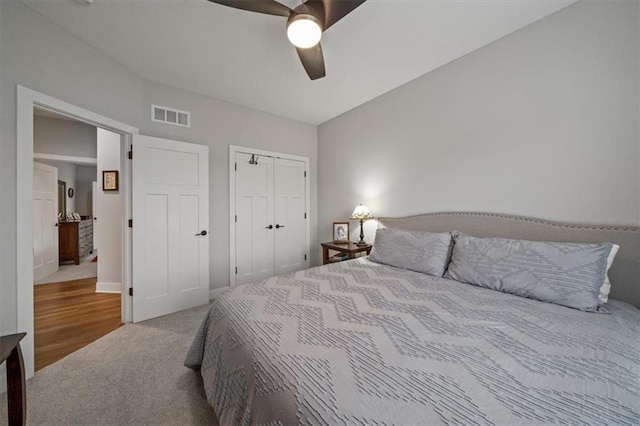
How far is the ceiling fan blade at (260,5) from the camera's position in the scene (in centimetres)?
139

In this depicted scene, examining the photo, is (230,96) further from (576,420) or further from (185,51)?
(576,420)

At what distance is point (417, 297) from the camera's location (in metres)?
1.55

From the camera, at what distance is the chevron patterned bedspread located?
705 mm

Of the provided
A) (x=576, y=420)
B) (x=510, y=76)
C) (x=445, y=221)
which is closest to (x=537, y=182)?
(x=445, y=221)

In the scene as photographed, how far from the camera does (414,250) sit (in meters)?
2.20

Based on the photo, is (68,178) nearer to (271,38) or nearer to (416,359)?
(271,38)

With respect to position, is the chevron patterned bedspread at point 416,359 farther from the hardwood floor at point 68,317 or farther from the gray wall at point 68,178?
the gray wall at point 68,178

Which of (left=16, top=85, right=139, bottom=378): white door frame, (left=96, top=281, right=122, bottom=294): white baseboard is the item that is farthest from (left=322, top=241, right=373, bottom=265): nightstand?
(left=96, top=281, right=122, bottom=294): white baseboard

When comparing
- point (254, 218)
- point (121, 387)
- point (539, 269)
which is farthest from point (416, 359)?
point (254, 218)

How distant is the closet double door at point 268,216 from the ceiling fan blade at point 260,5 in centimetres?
217

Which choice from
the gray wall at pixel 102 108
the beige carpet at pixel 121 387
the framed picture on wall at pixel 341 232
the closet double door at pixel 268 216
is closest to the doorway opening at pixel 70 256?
the beige carpet at pixel 121 387

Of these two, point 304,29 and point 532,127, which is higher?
point 304,29

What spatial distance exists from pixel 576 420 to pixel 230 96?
3813 millimetres

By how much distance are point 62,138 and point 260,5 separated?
5169 millimetres
